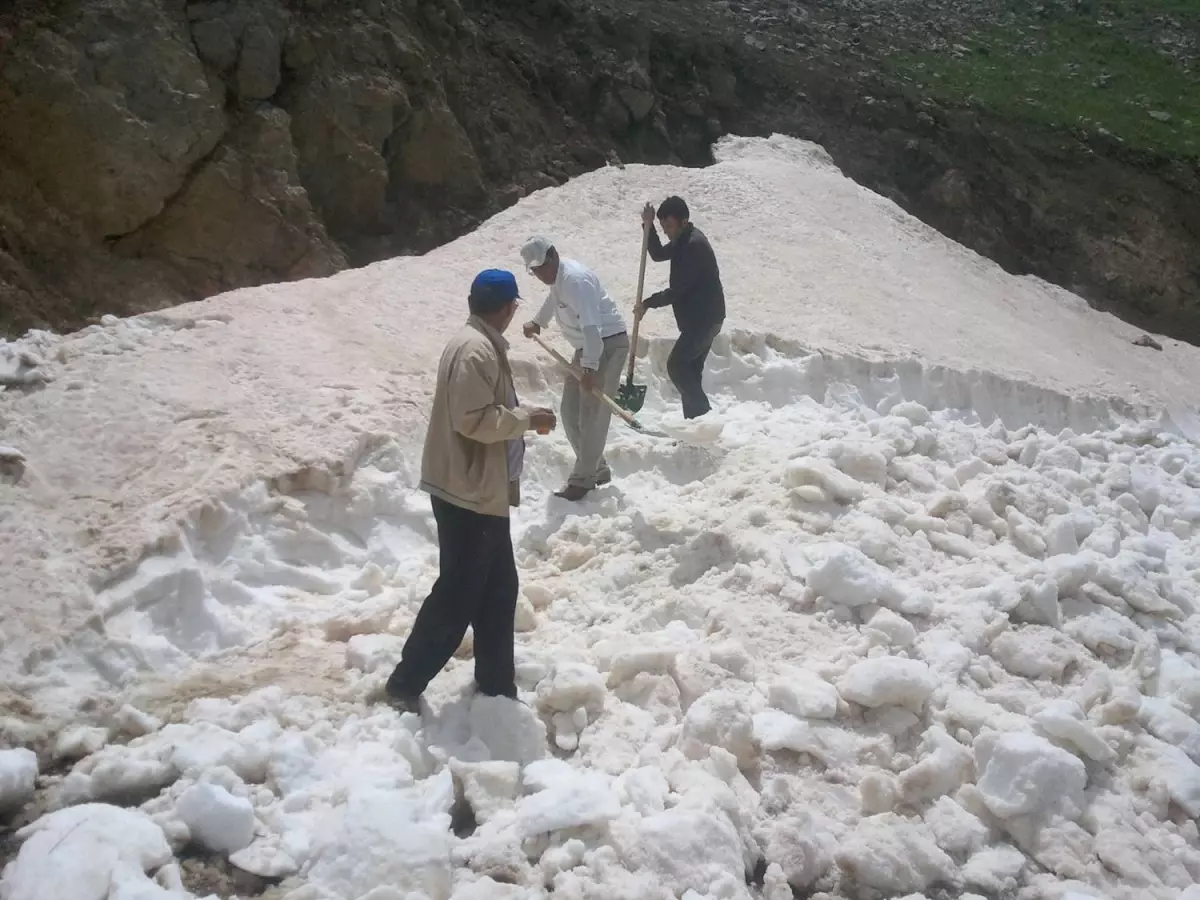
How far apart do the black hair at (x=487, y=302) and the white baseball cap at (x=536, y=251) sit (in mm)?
1522

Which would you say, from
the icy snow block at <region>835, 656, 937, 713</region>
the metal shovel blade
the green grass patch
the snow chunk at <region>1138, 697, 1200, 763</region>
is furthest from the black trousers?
the green grass patch

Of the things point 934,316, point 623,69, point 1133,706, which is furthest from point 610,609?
point 623,69

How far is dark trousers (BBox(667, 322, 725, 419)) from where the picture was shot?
6535 millimetres

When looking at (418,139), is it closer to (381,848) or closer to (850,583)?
(850,583)

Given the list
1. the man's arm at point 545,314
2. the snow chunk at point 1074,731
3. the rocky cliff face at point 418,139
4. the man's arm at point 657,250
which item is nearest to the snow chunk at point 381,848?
the snow chunk at point 1074,731

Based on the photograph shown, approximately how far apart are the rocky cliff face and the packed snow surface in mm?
3621

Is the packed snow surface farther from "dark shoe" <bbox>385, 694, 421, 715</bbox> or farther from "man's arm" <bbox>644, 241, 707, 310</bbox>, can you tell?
"man's arm" <bbox>644, 241, 707, 310</bbox>

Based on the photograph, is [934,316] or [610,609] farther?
[934,316]

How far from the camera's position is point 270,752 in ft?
10.6

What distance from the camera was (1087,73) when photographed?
1725 cm

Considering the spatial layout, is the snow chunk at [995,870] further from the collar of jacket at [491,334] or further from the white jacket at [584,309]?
the white jacket at [584,309]

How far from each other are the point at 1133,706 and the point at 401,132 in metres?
9.93

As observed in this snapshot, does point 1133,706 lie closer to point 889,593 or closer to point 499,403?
point 889,593

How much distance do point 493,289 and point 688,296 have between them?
3.02 metres
